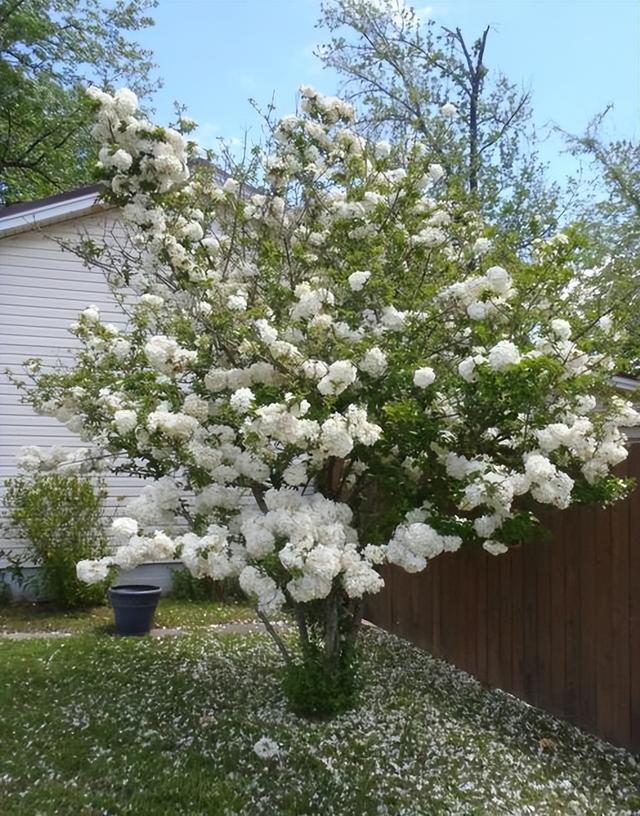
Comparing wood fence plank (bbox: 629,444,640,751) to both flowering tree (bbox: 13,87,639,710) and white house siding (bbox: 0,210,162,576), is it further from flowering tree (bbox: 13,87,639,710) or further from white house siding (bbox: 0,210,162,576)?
white house siding (bbox: 0,210,162,576)

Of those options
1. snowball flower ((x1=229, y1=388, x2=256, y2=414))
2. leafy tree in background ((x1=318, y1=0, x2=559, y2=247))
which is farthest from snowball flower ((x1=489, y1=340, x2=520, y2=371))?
leafy tree in background ((x1=318, y1=0, x2=559, y2=247))

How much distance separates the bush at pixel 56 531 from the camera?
22.6ft

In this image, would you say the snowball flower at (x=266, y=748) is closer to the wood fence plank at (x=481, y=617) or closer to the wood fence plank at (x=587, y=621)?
the wood fence plank at (x=587, y=621)

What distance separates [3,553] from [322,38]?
11.0 metres

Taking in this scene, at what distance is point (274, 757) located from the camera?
364 centimetres

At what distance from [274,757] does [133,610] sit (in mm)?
2623

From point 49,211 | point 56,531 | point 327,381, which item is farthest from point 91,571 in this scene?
point 49,211

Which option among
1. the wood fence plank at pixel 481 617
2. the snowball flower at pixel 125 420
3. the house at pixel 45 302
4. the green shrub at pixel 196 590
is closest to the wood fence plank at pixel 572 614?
the wood fence plank at pixel 481 617

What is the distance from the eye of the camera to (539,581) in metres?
4.50

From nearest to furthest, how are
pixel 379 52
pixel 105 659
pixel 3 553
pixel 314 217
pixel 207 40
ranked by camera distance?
pixel 314 217 < pixel 105 659 < pixel 3 553 < pixel 207 40 < pixel 379 52

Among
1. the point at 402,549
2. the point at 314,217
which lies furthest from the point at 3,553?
the point at 402,549

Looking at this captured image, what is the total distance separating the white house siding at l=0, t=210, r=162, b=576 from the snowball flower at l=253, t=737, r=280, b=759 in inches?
161

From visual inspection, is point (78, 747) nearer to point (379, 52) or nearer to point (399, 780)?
point (399, 780)

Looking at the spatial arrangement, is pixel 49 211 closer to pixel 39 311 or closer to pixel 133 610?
pixel 39 311
